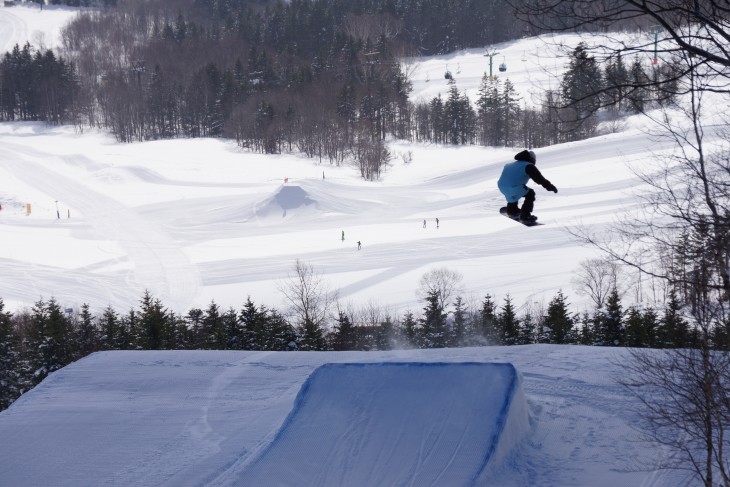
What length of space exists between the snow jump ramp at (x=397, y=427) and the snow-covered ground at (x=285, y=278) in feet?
0.10

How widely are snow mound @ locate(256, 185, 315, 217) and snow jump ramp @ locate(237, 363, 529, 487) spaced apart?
36.6 meters

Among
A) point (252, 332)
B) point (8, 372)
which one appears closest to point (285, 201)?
point (252, 332)

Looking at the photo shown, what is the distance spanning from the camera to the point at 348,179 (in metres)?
58.4

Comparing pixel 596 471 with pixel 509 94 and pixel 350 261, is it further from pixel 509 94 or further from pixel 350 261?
pixel 509 94

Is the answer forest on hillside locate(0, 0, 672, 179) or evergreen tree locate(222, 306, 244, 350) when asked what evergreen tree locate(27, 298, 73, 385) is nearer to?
evergreen tree locate(222, 306, 244, 350)

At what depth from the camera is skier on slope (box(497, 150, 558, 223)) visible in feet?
26.0

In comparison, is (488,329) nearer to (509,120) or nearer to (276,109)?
(509,120)

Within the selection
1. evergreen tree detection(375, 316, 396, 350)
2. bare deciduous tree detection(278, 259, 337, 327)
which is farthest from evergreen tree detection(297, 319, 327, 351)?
bare deciduous tree detection(278, 259, 337, 327)

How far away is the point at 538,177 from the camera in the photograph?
7535mm

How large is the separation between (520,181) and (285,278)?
25835 millimetres

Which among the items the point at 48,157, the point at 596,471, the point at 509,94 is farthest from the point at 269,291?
the point at 509,94

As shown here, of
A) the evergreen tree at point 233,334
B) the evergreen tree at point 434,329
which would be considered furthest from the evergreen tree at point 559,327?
the evergreen tree at point 233,334

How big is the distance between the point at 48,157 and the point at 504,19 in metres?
64.2

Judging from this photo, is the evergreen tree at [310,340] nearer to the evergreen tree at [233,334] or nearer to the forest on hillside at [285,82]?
the evergreen tree at [233,334]
